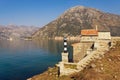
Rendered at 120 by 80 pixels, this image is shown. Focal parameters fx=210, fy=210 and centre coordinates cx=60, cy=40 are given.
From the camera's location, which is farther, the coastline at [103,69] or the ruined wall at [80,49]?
the ruined wall at [80,49]

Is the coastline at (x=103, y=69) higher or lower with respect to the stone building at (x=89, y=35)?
lower

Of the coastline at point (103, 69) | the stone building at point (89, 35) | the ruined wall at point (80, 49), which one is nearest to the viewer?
the coastline at point (103, 69)

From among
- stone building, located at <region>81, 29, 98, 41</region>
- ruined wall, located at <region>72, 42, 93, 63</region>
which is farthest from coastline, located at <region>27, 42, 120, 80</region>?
stone building, located at <region>81, 29, 98, 41</region>

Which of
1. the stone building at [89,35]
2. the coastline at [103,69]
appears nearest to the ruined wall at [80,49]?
the stone building at [89,35]

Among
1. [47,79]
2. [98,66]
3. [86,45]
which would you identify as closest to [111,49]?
[98,66]

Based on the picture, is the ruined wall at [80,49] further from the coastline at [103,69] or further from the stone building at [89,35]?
the coastline at [103,69]

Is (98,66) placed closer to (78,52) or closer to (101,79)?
(101,79)

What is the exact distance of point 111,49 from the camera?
1599 inches

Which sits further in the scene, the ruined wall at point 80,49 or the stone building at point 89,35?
the stone building at point 89,35

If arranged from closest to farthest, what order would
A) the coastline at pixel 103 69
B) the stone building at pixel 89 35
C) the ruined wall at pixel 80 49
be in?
the coastline at pixel 103 69, the ruined wall at pixel 80 49, the stone building at pixel 89 35

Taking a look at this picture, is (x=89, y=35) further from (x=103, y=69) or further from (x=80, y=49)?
(x=103, y=69)

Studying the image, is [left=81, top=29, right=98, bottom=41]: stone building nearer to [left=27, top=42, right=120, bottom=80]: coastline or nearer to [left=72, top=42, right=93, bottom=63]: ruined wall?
[left=72, top=42, right=93, bottom=63]: ruined wall

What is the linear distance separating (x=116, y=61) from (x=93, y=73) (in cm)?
566

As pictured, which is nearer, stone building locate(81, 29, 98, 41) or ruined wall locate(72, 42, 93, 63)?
ruined wall locate(72, 42, 93, 63)
